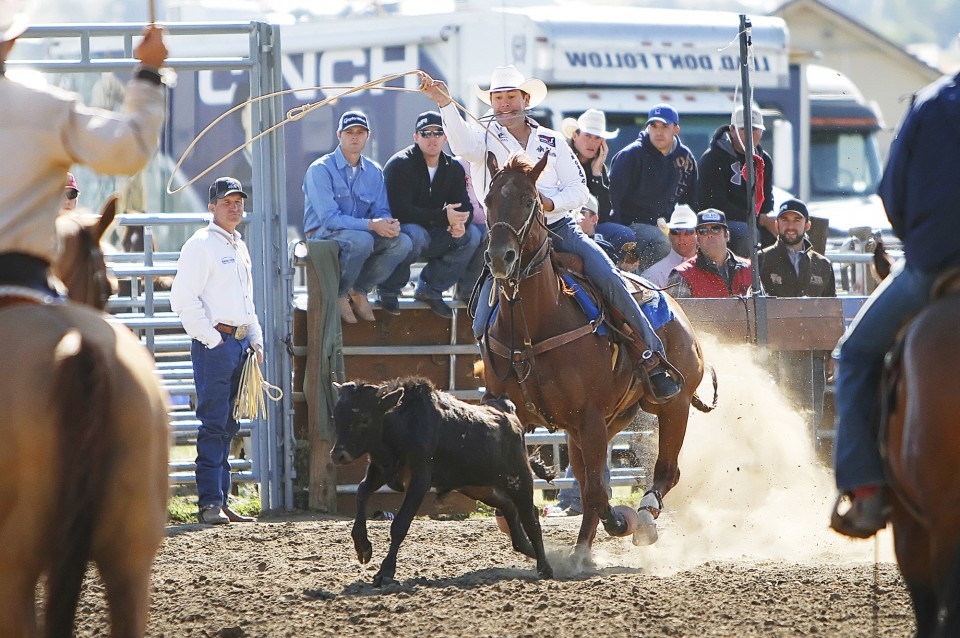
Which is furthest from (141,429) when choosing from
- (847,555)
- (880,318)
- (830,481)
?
(830,481)

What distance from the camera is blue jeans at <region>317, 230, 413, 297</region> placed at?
1062cm

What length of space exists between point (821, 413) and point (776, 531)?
7.53ft

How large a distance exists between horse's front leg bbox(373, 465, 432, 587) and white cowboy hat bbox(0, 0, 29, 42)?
12.9 ft

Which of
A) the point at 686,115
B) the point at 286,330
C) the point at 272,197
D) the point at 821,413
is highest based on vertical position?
the point at 686,115

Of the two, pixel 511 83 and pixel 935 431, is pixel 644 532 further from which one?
pixel 935 431

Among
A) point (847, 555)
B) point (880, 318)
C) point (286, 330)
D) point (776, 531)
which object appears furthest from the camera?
point (286, 330)

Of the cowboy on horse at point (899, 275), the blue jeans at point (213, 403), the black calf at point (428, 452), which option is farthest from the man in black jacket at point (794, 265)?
the cowboy on horse at point (899, 275)

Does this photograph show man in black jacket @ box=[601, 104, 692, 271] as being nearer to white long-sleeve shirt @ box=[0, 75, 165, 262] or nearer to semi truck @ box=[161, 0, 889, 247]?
semi truck @ box=[161, 0, 889, 247]

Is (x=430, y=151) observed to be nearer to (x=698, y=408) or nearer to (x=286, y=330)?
(x=286, y=330)

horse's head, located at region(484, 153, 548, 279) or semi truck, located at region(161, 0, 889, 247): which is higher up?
semi truck, located at region(161, 0, 889, 247)

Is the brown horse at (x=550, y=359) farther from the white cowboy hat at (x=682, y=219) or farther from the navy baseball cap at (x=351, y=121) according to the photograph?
the white cowboy hat at (x=682, y=219)

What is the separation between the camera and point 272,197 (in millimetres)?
10750

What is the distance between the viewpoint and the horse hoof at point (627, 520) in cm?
880

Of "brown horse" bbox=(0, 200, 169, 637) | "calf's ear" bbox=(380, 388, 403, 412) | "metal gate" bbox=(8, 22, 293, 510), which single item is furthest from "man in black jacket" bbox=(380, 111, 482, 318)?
"brown horse" bbox=(0, 200, 169, 637)
